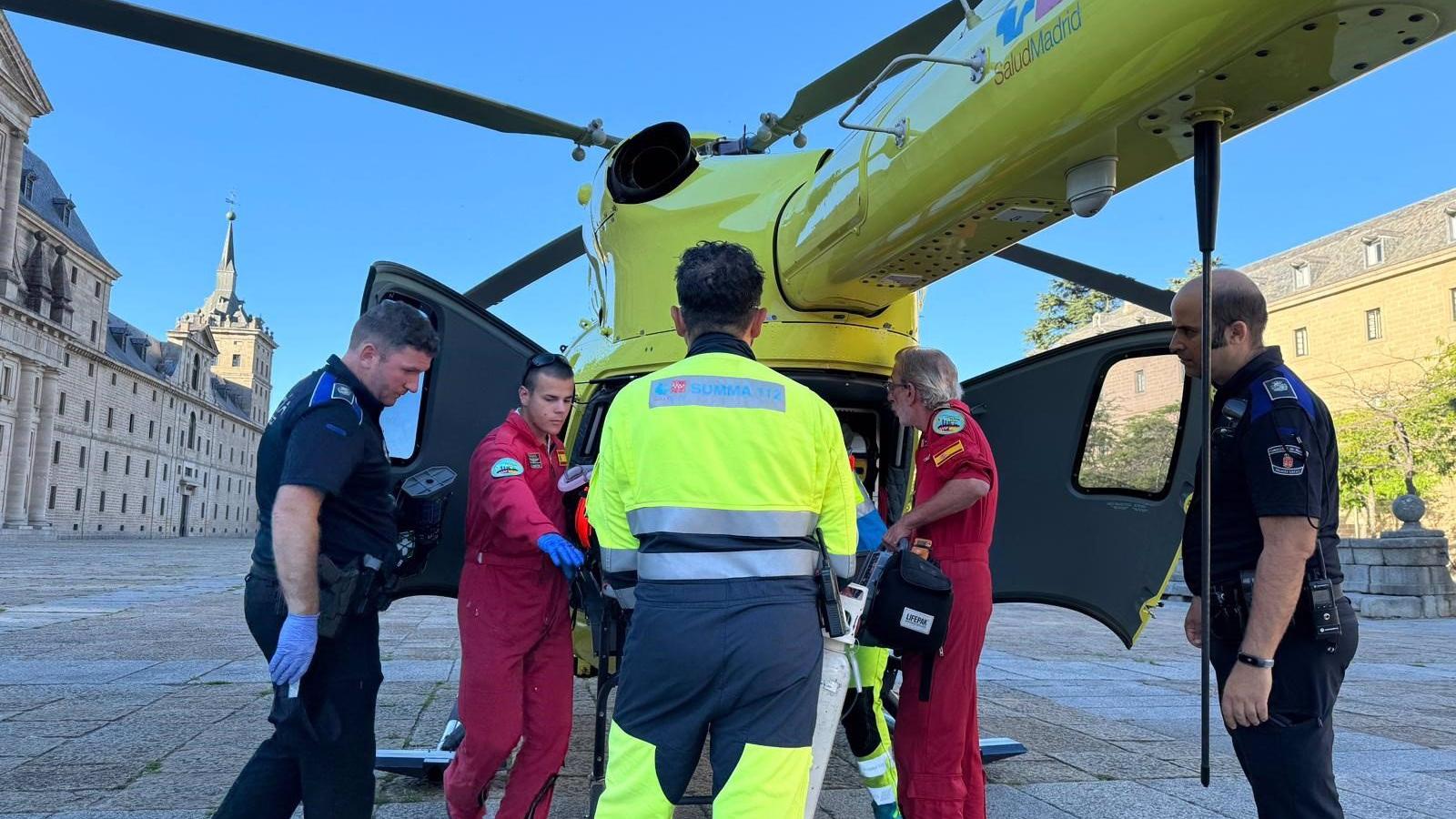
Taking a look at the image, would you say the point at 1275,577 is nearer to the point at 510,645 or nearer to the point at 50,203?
the point at 510,645

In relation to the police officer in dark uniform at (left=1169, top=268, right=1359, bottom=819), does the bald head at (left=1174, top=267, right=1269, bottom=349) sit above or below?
above

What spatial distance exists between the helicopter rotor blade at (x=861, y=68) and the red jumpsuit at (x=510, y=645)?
84.7 inches

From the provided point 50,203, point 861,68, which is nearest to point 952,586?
point 861,68

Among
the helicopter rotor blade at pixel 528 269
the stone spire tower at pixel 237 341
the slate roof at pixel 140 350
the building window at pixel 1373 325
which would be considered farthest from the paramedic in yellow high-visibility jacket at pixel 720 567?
the stone spire tower at pixel 237 341

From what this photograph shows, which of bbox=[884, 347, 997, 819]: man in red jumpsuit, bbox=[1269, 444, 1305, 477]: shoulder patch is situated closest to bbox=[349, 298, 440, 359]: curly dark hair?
bbox=[884, 347, 997, 819]: man in red jumpsuit

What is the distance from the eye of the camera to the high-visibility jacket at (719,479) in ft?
6.73

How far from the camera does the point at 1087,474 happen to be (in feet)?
15.8

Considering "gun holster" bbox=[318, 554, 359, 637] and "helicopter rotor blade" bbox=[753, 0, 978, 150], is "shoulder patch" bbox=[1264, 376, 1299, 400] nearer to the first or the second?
"helicopter rotor blade" bbox=[753, 0, 978, 150]

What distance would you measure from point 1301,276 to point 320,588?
4640 centimetres

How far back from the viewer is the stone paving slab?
3.85m

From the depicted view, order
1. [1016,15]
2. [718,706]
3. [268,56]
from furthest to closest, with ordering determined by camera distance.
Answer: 1. [268,56]
2. [1016,15]
3. [718,706]

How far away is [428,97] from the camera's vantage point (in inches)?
167

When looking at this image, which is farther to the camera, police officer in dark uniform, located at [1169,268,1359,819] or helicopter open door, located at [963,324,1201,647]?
helicopter open door, located at [963,324,1201,647]

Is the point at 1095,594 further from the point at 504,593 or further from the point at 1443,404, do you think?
the point at 1443,404
